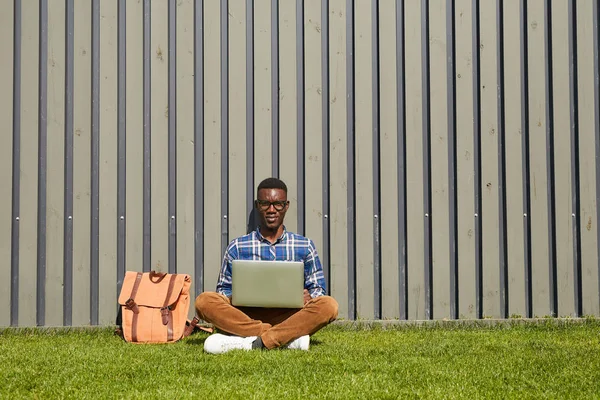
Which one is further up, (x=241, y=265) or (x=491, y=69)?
(x=491, y=69)

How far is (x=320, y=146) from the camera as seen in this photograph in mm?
5914

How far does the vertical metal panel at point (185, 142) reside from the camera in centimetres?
585

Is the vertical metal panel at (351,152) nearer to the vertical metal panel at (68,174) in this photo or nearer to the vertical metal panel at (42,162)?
the vertical metal panel at (68,174)

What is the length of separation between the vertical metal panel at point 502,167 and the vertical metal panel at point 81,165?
9.05 feet

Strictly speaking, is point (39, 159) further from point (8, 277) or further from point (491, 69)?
point (491, 69)

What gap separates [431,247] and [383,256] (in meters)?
0.34

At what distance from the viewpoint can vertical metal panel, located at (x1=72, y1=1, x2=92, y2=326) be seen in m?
5.79

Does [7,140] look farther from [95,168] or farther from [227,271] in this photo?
[227,271]

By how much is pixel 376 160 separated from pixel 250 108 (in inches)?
36.3

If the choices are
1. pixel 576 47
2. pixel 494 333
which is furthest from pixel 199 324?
pixel 576 47

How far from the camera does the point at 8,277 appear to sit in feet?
18.8

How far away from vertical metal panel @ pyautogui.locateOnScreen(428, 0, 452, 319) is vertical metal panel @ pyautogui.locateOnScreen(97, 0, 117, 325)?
1.97 meters

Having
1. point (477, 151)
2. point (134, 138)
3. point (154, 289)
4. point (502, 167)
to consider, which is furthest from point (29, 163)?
point (502, 167)

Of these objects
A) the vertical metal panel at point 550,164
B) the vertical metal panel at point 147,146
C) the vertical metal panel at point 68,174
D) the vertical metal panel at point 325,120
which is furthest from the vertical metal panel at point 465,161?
the vertical metal panel at point 68,174
